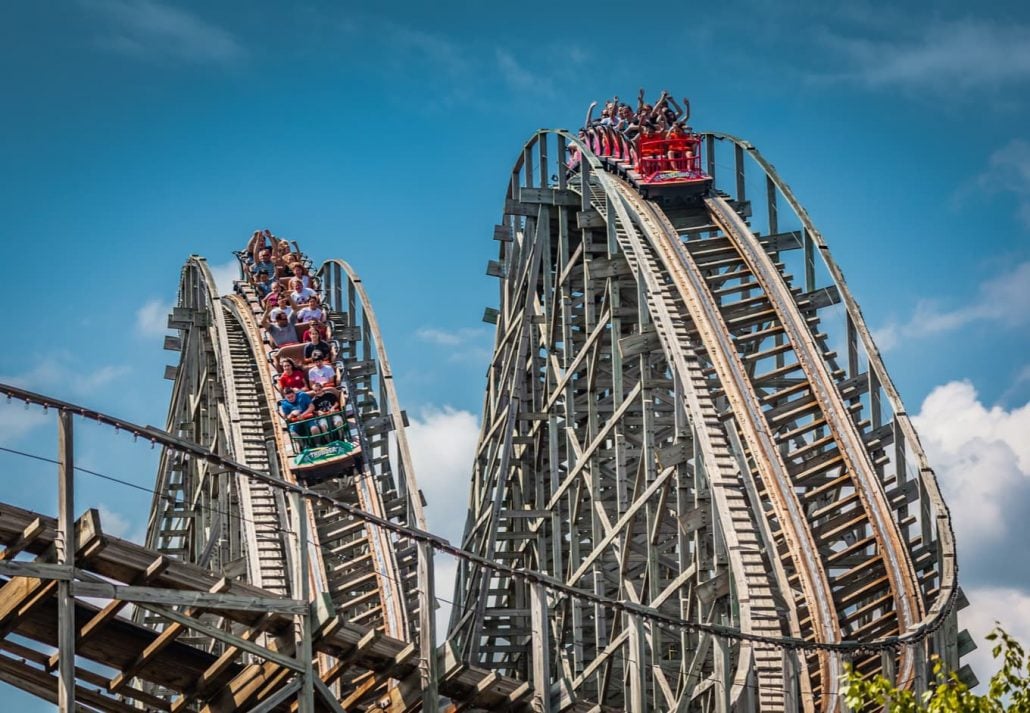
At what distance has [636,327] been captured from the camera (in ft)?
74.7

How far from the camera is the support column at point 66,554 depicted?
11703 millimetres

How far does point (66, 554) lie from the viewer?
476 inches

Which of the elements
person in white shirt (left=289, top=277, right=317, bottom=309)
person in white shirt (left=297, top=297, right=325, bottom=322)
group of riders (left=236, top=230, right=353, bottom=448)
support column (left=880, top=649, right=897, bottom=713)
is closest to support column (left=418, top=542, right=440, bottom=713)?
support column (left=880, top=649, right=897, bottom=713)

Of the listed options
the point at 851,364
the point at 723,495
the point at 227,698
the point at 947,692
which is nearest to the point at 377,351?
the point at 851,364

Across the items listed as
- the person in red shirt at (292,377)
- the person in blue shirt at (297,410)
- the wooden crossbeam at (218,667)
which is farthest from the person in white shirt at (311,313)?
the wooden crossbeam at (218,667)

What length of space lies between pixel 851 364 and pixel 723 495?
3.95 m

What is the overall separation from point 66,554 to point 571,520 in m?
10.4

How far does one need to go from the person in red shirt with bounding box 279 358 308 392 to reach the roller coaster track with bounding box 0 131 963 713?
526 millimetres

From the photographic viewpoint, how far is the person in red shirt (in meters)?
24.8

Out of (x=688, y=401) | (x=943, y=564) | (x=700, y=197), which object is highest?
(x=700, y=197)

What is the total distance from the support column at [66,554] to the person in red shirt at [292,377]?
489 inches

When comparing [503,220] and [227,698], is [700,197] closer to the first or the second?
[503,220]

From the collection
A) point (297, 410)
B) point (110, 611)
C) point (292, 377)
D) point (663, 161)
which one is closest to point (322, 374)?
point (292, 377)

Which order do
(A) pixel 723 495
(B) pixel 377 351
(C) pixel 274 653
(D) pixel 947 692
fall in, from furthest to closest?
1. (B) pixel 377 351
2. (A) pixel 723 495
3. (C) pixel 274 653
4. (D) pixel 947 692
